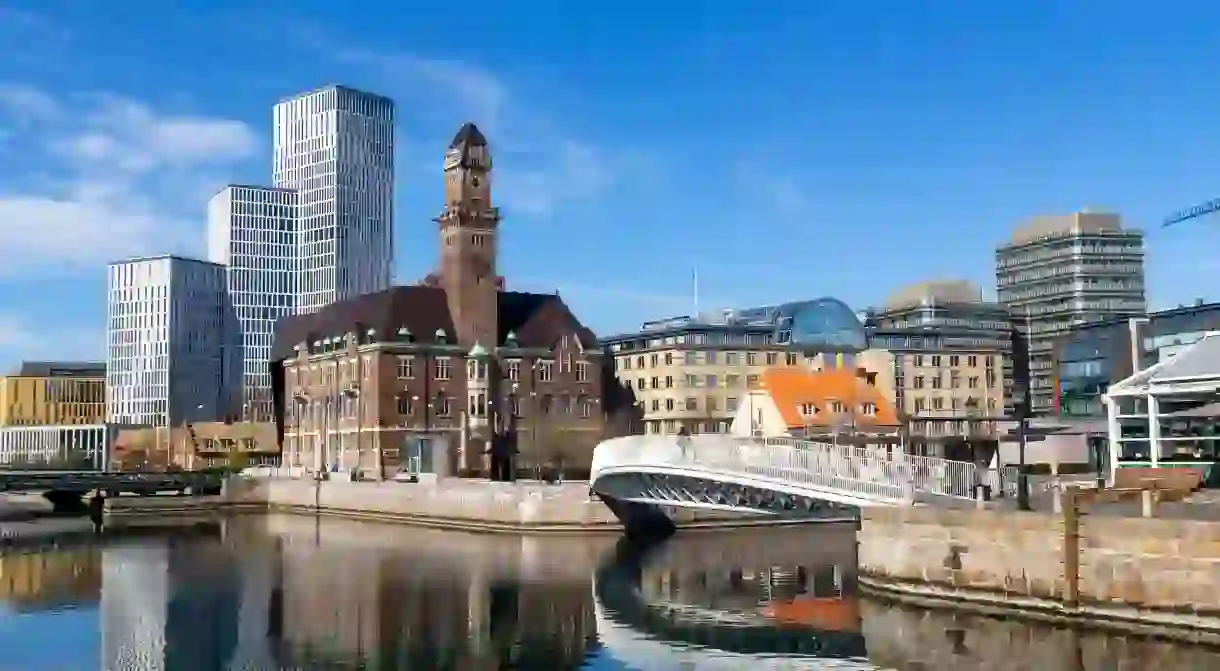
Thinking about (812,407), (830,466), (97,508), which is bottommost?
(97,508)

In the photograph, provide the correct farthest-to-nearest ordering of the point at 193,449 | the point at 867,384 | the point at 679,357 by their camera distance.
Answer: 1. the point at 193,449
2. the point at 679,357
3. the point at 867,384

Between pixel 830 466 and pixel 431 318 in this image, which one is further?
pixel 431 318

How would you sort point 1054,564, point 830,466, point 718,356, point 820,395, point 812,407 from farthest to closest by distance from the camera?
1. point 718,356
2. point 820,395
3. point 812,407
4. point 830,466
5. point 1054,564

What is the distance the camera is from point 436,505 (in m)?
97.8

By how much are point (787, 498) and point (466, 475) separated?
204 ft

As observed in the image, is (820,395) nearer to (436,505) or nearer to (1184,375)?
(436,505)

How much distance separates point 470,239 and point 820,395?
132ft

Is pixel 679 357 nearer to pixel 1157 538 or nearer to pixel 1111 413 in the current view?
pixel 1111 413

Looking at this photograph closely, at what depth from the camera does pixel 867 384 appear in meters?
119

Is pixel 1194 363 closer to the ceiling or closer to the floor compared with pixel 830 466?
closer to the ceiling

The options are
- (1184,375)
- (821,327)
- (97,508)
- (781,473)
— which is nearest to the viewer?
(1184,375)

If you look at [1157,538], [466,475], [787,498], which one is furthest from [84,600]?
[466,475]

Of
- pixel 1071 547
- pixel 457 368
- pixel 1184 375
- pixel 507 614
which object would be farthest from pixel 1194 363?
pixel 457 368

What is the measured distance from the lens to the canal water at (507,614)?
42250mm
